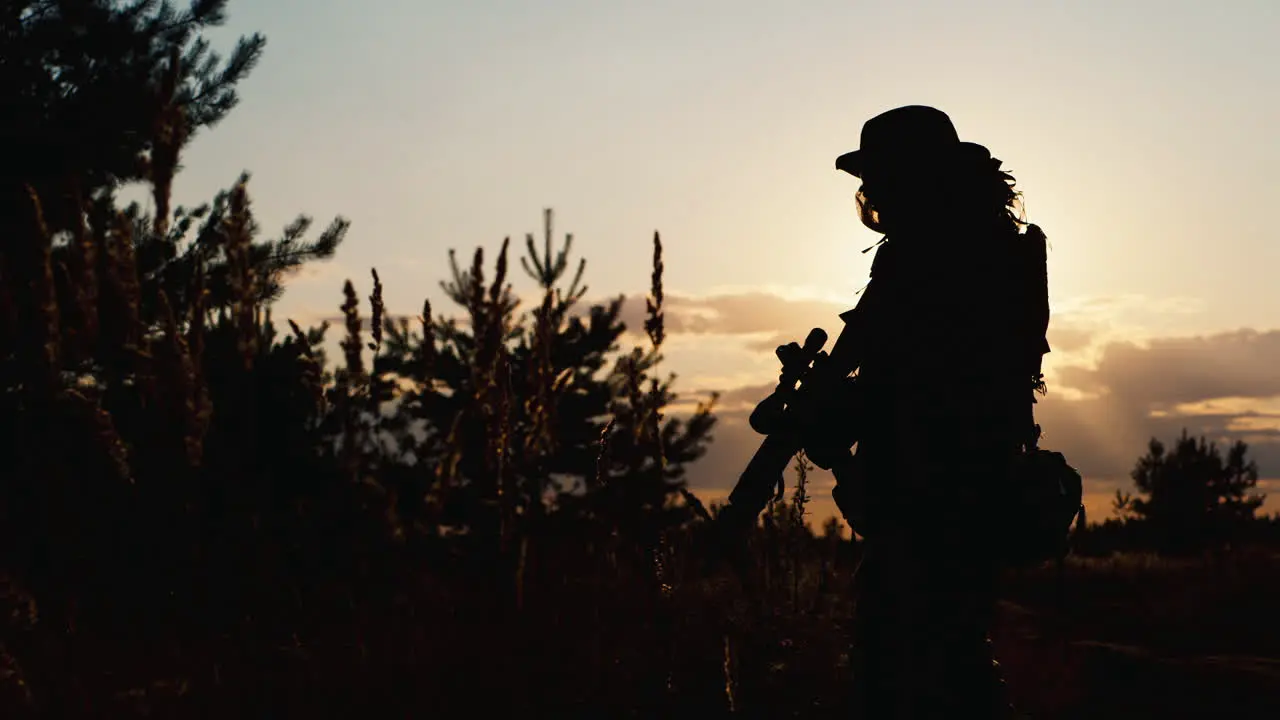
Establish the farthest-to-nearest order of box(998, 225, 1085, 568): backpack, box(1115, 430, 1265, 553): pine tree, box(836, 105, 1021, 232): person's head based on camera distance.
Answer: box(1115, 430, 1265, 553): pine tree → box(836, 105, 1021, 232): person's head → box(998, 225, 1085, 568): backpack

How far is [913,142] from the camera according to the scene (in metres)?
2.78

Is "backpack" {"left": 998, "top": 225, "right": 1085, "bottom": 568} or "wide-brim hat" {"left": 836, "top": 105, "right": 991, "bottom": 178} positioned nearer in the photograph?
"backpack" {"left": 998, "top": 225, "right": 1085, "bottom": 568}

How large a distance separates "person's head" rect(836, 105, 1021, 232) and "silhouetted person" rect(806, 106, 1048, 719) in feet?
0.04

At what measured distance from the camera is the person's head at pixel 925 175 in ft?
8.98

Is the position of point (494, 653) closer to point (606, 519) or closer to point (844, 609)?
point (606, 519)

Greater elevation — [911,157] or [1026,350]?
[911,157]

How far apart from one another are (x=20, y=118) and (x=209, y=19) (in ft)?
8.75

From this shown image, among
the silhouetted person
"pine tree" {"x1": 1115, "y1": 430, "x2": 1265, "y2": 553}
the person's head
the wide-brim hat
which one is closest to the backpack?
the silhouetted person

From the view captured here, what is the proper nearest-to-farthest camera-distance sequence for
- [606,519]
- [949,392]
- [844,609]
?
[949,392] < [606,519] < [844,609]

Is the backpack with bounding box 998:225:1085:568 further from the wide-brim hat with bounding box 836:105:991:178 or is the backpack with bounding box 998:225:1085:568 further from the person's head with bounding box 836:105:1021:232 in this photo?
the wide-brim hat with bounding box 836:105:991:178

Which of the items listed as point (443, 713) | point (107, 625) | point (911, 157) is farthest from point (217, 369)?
point (911, 157)

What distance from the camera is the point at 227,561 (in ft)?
15.3

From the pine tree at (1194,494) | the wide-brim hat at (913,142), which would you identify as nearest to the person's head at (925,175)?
the wide-brim hat at (913,142)

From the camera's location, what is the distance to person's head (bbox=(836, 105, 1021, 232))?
8.98 feet
